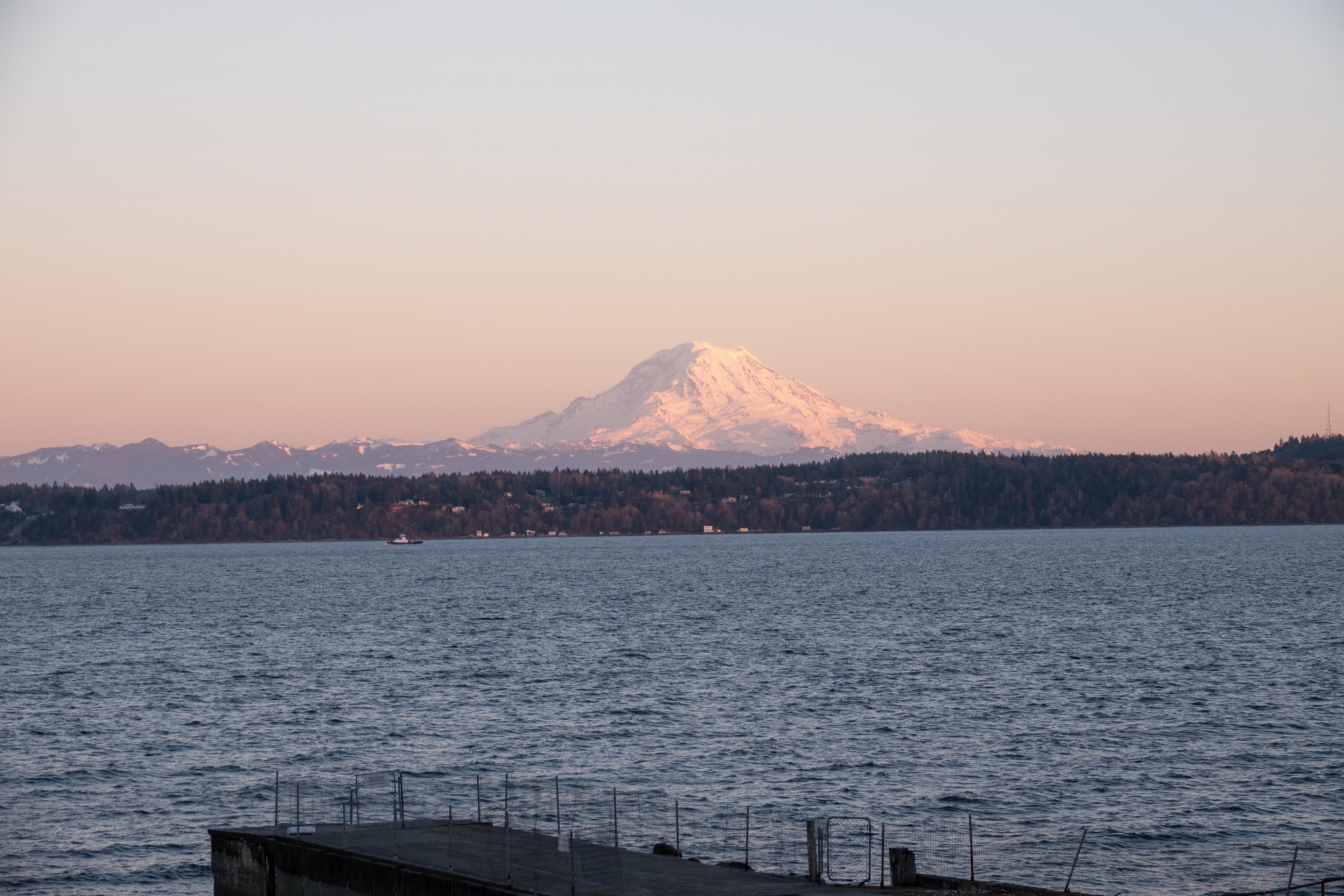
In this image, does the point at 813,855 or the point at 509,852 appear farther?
the point at 813,855

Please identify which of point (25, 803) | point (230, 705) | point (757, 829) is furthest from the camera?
point (230, 705)

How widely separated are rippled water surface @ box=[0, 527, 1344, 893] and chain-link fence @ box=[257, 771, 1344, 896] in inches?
19.8

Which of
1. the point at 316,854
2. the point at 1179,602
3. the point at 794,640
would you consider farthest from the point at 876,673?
the point at 1179,602

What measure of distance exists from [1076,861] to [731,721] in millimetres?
29947

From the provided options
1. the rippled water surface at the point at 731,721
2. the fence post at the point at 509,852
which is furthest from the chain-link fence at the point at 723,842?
the rippled water surface at the point at 731,721

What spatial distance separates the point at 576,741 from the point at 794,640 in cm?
4850

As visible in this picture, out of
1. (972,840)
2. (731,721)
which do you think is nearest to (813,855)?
(972,840)

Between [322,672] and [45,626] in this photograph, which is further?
[45,626]

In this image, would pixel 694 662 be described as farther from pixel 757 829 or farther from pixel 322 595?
pixel 322 595

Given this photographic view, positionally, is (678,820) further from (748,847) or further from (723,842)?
(723,842)

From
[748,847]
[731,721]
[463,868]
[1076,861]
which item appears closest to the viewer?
[463,868]

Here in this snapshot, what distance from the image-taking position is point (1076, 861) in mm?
37344

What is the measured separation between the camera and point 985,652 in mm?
97750

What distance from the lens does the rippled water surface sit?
45.9 meters
